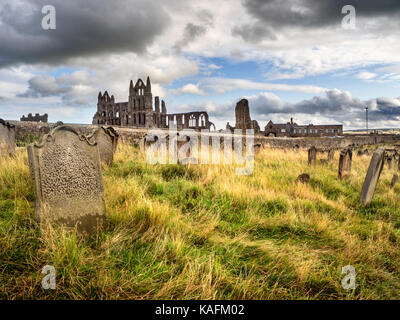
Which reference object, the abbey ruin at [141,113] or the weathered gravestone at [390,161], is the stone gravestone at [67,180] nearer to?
the weathered gravestone at [390,161]

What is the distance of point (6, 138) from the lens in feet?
20.4

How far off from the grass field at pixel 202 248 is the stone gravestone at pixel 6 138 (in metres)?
1.87

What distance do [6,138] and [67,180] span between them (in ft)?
16.3

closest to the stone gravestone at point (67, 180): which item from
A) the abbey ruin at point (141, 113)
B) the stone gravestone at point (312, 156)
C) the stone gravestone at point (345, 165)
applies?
the stone gravestone at point (345, 165)

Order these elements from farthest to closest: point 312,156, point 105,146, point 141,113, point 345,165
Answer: point 141,113 → point 312,156 → point 345,165 → point 105,146

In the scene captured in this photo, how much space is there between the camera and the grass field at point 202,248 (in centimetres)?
191

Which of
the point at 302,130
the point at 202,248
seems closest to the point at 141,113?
the point at 302,130

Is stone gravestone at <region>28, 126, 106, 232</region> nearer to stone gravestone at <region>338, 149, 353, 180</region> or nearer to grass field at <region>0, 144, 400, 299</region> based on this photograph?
grass field at <region>0, 144, 400, 299</region>

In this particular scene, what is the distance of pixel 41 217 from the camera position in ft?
8.42

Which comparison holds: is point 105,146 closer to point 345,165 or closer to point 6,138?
point 6,138

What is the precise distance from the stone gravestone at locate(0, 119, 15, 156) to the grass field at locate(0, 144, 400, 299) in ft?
6.14

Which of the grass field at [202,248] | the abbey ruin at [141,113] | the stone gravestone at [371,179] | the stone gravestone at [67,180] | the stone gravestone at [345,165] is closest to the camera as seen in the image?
the grass field at [202,248]
